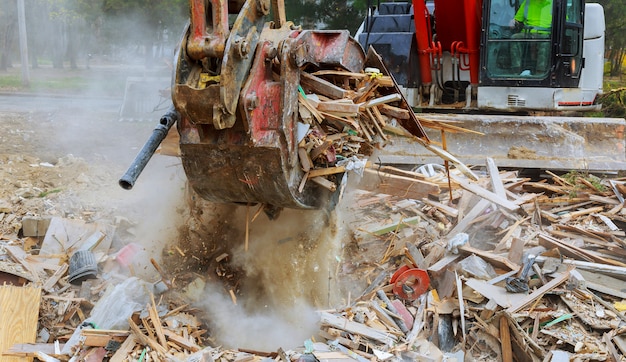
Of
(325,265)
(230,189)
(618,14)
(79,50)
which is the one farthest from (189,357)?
(79,50)

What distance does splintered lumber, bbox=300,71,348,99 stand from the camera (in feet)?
14.8

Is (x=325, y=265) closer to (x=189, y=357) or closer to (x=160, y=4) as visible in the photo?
(x=189, y=357)

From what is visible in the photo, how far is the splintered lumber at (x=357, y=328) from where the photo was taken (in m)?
4.71

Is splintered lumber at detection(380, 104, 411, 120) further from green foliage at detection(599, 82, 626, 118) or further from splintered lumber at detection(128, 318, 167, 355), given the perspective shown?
green foliage at detection(599, 82, 626, 118)

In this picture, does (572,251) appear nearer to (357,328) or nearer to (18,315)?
(357,328)

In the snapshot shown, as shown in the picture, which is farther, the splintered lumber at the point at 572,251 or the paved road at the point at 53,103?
the paved road at the point at 53,103

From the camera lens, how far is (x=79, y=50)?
109 feet

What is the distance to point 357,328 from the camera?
15.6 ft

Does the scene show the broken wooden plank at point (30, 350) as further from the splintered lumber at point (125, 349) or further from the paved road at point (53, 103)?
the paved road at point (53, 103)

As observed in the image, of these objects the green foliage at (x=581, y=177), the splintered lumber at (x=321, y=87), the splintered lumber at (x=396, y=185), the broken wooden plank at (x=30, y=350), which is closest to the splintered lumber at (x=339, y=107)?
the splintered lumber at (x=321, y=87)

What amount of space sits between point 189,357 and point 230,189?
1188 millimetres

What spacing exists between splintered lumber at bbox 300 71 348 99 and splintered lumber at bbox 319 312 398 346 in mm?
1659

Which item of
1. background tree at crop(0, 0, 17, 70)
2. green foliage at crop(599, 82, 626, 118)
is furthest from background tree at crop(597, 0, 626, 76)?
background tree at crop(0, 0, 17, 70)

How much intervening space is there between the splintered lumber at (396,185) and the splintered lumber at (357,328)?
176 cm
